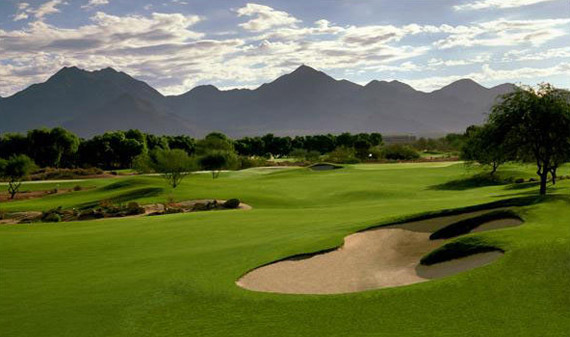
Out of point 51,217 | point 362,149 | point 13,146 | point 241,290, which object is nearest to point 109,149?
point 13,146

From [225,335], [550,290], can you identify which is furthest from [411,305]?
[225,335]

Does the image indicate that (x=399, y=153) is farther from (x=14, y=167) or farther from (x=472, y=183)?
(x=14, y=167)

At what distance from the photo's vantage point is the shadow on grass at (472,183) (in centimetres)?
6525

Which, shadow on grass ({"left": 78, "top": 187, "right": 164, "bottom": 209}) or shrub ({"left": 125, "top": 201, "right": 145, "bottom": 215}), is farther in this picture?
shadow on grass ({"left": 78, "top": 187, "right": 164, "bottom": 209})

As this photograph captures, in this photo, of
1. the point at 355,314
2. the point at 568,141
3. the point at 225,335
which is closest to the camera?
the point at 225,335

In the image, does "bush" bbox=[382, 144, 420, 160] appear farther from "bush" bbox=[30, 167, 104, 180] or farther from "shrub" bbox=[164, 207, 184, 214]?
"shrub" bbox=[164, 207, 184, 214]

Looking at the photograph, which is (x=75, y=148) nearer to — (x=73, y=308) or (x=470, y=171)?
(x=470, y=171)

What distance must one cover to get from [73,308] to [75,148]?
124259mm

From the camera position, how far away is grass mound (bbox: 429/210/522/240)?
24453 mm

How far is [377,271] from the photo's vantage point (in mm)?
20484

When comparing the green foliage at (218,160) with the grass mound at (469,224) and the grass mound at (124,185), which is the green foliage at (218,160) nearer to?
the grass mound at (124,185)

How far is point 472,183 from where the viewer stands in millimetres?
69062

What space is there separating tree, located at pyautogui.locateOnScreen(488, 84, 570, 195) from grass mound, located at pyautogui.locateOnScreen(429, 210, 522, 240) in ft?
33.4

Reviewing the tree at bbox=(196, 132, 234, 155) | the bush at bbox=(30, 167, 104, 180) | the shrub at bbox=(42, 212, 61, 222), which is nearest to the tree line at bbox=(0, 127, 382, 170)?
the tree at bbox=(196, 132, 234, 155)
